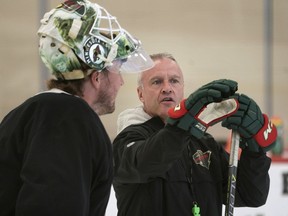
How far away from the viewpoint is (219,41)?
4.86 metres

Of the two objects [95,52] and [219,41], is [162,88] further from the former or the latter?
[219,41]

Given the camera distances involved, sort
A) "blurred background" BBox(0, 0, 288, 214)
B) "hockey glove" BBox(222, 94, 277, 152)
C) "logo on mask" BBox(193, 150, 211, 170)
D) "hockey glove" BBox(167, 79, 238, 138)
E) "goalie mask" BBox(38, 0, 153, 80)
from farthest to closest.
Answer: "blurred background" BBox(0, 0, 288, 214) → "logo on mask" BBox(193, 150, 211, 170) → "hockey glove" BBox(222, 94, 277, 152) → "hockey glove" BBox(167, 79, 238, 138) → "goalie mask" BBox(38, 0, 153, 80)

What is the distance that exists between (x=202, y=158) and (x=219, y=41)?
3.04m

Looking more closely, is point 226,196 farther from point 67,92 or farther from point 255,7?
point 255,7

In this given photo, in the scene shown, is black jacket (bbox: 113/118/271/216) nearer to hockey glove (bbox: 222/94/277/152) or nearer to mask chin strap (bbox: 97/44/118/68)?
hockey glove (bbox: 222/94/277/152)

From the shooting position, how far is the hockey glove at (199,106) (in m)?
1.66

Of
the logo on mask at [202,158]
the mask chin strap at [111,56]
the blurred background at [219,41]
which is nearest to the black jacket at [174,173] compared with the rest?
Result: the logo on mask at [202,158]

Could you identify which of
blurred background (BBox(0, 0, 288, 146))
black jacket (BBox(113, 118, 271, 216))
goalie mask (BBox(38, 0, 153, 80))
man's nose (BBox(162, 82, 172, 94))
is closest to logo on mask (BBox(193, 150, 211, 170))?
black jacket (BBox(113, 118, 271, 216))

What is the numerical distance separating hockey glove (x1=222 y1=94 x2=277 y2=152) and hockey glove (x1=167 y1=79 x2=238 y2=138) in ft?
0.10

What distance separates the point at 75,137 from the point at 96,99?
0.59 feet

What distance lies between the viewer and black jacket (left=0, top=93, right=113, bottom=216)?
4.17 ft

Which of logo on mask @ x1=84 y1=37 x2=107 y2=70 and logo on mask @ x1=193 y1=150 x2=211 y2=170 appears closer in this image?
logo on mask @ x1=84 y1=37 x2=107 y2=70

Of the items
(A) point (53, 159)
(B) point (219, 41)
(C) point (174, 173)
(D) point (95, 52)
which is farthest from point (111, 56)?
(B) point (219, 41)

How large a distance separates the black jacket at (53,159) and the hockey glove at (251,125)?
52 centimetres
